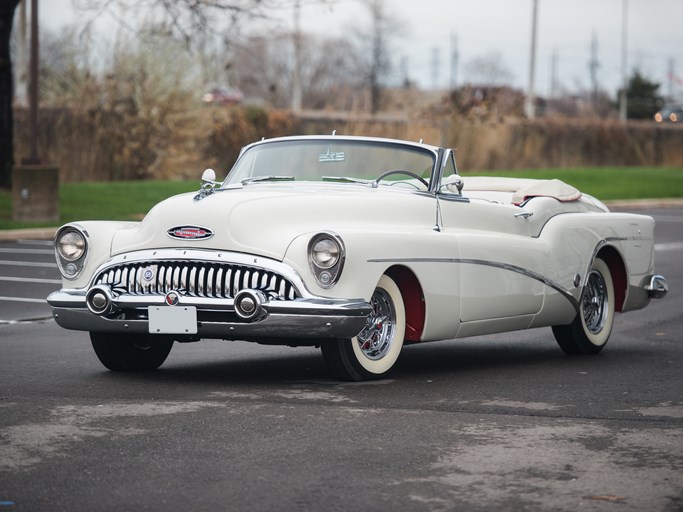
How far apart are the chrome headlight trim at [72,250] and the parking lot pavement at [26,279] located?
3.44 metres

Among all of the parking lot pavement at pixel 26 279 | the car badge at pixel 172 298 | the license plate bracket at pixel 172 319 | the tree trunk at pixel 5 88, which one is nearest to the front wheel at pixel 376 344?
the license plate bracket at pixel 172 319

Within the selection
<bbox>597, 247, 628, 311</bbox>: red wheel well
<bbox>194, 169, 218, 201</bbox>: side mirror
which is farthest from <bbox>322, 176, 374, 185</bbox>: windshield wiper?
<bbox>597, 247, 628, 311</bbox>: red wheel well

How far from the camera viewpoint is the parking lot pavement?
12320mm

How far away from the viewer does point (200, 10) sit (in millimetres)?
26047

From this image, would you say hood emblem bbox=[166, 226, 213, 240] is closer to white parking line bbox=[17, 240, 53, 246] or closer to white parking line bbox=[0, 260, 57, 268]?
white parking line bbox=[0, 260, 57, 268]

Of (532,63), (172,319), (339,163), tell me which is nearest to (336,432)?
(172,319)

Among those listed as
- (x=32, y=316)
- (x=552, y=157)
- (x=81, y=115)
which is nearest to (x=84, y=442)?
(x=32, y=316)

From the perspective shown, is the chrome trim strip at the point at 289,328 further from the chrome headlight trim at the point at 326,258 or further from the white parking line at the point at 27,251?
the white parking line at the point at 27,251

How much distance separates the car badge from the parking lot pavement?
4.34m

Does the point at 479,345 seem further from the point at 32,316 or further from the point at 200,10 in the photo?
the point at 200,10

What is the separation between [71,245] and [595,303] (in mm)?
3967

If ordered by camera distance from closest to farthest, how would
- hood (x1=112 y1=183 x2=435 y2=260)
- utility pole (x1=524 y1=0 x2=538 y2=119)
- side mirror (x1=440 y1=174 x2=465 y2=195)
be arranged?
hood (x1=112 y1=183 x2=435 y2=260) < side mirror (x1=440 y1=174 x2=465 y2=195) < utility pole (x1=524 y1=0 x2=538 y2=119)

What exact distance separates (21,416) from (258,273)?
1.56 m

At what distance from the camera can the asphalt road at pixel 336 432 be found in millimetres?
5184
